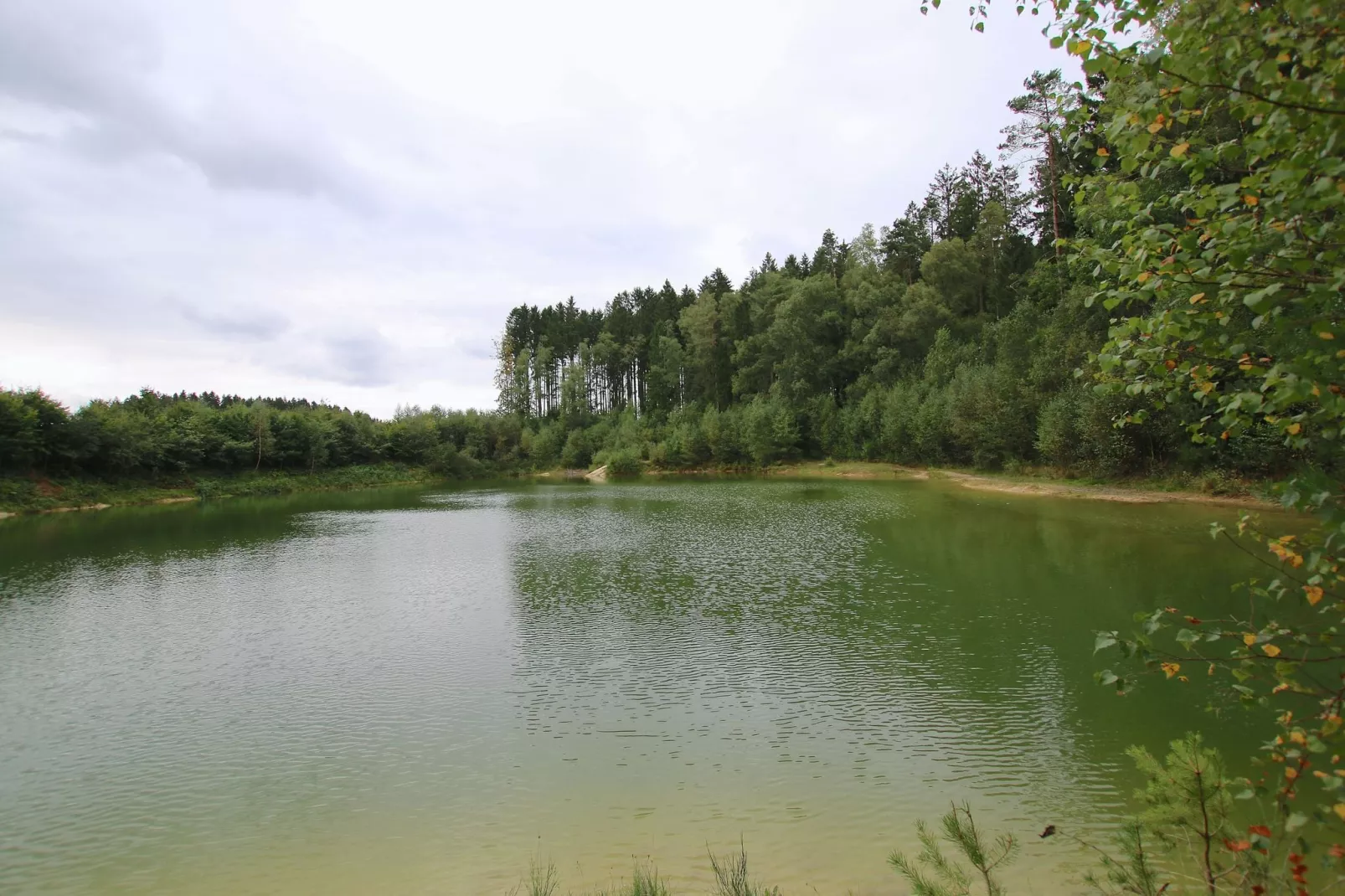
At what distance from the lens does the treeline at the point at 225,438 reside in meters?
44.1

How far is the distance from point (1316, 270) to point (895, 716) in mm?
7445

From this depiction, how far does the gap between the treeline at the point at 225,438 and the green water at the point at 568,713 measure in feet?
95.3

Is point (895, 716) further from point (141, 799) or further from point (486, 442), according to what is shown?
point (486, 442)

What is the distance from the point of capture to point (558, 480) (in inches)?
2876

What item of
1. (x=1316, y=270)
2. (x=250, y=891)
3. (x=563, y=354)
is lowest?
(x=250, y=891)

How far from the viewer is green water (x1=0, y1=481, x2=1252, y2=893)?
697cm

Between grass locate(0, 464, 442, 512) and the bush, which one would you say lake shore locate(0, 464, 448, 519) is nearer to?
grass locate(0, 464, 442, 512)

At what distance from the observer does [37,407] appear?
43.7 m

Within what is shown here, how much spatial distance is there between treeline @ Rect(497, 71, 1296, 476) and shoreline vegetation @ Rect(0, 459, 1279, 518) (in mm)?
1256

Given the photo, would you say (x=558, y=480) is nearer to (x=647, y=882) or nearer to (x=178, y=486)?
(x=178, y=486)

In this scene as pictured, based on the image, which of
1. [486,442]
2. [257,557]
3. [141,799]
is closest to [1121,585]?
[141,799]

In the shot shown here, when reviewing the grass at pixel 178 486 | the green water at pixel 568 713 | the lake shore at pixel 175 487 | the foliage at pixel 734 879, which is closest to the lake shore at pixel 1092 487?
the green water at pixel 568 713

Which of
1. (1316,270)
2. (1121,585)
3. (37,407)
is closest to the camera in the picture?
(1316,270)

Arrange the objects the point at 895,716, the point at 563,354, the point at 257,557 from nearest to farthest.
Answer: the point at 895,716 < the point at 257,557 < the point at 563,354
